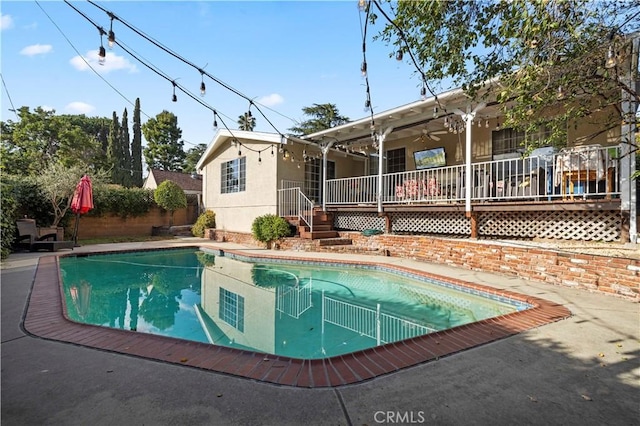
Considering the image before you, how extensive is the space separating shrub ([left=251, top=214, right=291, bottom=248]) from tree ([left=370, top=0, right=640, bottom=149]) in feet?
25.6

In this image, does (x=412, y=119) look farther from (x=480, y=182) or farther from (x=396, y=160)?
(x=396, y=160)

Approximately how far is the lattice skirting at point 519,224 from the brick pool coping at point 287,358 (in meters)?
3.34

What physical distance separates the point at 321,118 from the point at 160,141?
18520 millimetres

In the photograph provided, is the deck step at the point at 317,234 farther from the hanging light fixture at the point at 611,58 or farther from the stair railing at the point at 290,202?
the hanging light fixture at the point at 611,58

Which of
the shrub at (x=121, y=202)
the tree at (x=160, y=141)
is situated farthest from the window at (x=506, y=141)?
the tree at (x=160, y=141)

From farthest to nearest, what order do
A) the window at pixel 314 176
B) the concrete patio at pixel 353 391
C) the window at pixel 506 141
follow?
1. the window at pixel 314 176
2. the window at pixel 506 141
3. the concrete patio at pixel 353 391

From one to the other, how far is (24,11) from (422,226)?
9.73 meters

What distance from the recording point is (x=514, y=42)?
361 cm

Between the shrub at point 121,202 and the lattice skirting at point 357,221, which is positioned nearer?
the lattice skirting at point 357,221

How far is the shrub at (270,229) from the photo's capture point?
1105cm

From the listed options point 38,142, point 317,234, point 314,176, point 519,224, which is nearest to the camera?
point 519,224

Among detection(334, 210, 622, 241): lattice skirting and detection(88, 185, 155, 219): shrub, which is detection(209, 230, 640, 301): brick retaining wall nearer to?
detection(334, 210, 622, 241): lattice skirting

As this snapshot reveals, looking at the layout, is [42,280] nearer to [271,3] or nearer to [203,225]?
[271,3]

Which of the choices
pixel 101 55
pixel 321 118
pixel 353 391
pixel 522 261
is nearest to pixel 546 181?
pixel 522 261
